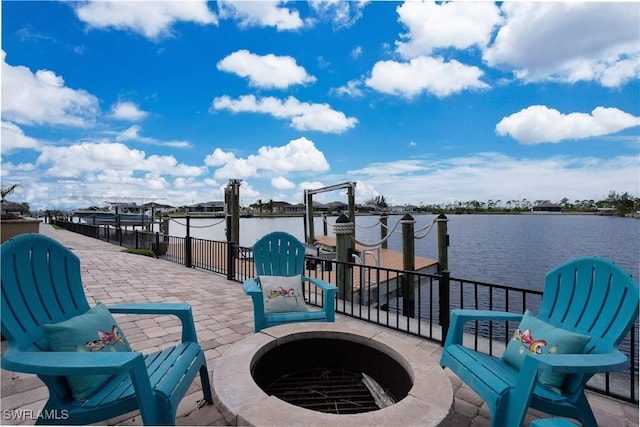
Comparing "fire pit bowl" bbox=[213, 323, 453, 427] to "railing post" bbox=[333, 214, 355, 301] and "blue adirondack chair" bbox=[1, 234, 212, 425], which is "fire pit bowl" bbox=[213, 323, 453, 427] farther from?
"railing post" bbox=[333, 214, 355, 301]

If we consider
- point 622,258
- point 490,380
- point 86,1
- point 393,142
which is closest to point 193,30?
point 86,1

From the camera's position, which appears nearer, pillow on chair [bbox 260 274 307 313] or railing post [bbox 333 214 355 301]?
pillow on chair [bbox 260 274 307 313]

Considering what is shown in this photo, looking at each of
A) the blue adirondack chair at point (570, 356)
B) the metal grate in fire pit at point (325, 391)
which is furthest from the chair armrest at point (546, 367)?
the metal grate in fire pit at point (325, 391)

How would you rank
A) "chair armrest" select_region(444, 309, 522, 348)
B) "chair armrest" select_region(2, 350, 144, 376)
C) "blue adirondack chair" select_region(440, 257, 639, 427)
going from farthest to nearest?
"chair armrest" select_region(444, 309, 522, 348) < "blue adirondack chair" select_region(440, 257, 639, 427) < "chair armrest" select_region(2, 350, 144, 376)

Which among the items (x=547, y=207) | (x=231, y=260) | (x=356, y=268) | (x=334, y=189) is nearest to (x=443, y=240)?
(x=356, y=268)

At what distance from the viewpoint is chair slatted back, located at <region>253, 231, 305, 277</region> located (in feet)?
10.5

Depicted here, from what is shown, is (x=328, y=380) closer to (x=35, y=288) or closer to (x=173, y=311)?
(x=173, y=311)

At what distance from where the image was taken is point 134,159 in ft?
50.2

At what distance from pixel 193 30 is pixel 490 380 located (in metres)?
6.23

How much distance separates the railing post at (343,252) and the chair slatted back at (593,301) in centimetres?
264

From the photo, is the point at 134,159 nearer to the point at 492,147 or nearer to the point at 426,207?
the point at 492,147

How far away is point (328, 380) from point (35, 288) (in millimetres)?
1759

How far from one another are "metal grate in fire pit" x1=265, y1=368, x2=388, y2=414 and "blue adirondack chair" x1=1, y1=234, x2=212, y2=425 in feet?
2.07

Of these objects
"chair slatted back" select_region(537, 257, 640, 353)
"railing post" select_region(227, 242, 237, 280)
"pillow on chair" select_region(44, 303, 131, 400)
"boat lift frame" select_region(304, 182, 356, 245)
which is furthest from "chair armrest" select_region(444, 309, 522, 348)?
"boat lift frame" select_region(304, 182, 356, 245)
